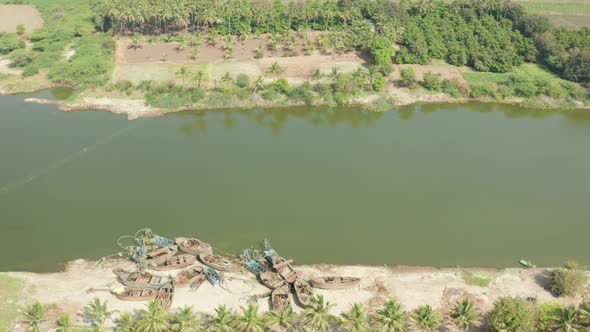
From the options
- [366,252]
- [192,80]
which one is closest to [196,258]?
[366,252]

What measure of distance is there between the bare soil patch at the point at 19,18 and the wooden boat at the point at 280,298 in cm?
7909

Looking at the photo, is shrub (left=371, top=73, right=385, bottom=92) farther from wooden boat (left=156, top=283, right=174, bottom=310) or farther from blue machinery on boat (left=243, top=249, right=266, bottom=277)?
wooden boat (left=156, top=283, right=174, bottom=310)

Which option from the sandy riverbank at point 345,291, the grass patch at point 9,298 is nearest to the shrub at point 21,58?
the sandy riverbank at point 345,291

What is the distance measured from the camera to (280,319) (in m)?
31.8

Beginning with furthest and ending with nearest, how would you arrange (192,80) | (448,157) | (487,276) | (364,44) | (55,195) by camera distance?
(364,44)
(192,80)
(448,157)
(55,195)
(487,276)

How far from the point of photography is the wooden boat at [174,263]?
3925 cm

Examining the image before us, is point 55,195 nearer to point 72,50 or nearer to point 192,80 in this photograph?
point 192,80

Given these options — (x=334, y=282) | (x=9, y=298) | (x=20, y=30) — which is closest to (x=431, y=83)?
(x=334, y=282)

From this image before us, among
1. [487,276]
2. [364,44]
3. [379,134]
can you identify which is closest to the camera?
[487,276]

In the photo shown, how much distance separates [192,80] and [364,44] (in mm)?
28423

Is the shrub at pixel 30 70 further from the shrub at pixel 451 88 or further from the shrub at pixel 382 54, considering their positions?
the shrub at pixel 451 88

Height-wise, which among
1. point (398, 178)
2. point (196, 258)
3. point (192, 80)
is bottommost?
point (196, 258)

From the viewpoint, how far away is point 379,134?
200ft

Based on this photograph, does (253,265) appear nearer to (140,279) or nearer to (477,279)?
(140,279)
